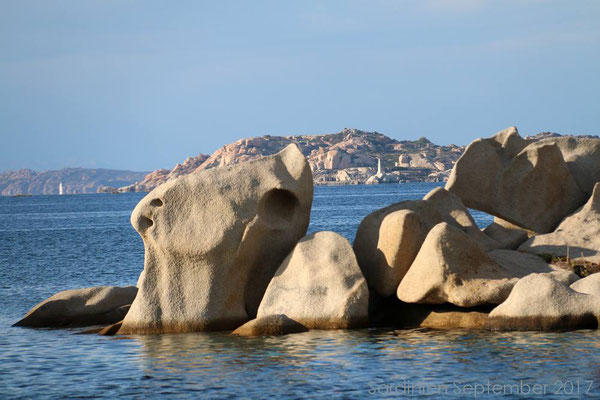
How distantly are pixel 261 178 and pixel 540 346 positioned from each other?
7.37 metres

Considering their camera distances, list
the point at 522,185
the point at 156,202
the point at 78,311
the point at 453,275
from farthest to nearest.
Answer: the point at 522,185
the point at 78,311
the point at 156,202
the point at 453,275

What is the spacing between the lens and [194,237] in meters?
21.9

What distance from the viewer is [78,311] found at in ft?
80.3

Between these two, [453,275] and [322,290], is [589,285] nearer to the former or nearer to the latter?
[453,275]

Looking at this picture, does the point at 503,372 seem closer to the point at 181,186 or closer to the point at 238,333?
the point at 238,333

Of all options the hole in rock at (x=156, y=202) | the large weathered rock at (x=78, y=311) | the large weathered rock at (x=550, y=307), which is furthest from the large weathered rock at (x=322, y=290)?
the large weathered rock at (x=78, y=311)

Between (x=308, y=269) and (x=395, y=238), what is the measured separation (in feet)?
6.65

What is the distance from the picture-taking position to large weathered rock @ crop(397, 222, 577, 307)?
2036 cm

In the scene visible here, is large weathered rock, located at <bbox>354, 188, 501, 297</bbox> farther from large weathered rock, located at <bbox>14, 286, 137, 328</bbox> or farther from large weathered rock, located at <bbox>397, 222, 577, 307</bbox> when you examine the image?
large weathered rock, located at <bbox>14, 286, 137, 328</bbox>

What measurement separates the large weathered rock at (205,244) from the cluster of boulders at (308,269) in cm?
3

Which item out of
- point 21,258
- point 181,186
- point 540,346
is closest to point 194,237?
point 181,186

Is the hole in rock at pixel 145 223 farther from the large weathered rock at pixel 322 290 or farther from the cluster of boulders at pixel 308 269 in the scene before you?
the large weathered rock at pixel 322 290

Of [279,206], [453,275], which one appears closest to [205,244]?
[279,206]

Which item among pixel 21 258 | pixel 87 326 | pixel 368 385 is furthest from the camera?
pixel 21 258
